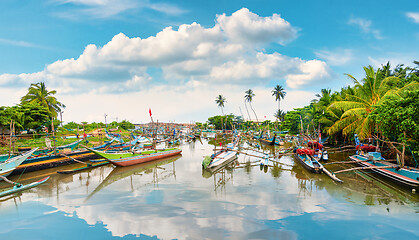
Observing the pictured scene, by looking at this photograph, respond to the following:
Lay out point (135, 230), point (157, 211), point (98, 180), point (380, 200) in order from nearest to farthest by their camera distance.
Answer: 1. point (135, 230)
2. point (157, 211)
3. point (380, 200)
4. point (98, 180)

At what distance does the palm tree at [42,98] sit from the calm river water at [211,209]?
27.3m

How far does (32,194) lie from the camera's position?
12461 mm

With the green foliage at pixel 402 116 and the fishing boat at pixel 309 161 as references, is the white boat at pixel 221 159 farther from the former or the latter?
the green foliage at pixel 402 116

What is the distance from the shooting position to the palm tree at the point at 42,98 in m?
36.8

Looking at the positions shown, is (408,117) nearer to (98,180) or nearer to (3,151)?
(98,180)

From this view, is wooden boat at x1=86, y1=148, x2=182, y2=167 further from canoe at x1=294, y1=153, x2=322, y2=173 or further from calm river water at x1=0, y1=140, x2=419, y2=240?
canoe at x1=294, y1=153, x2=322, y2=173

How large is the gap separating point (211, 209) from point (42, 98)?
1622 inches

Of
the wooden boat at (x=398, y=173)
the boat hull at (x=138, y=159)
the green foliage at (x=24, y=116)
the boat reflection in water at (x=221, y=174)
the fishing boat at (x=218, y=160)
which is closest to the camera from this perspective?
the wooden boat at (x=398, y=173)

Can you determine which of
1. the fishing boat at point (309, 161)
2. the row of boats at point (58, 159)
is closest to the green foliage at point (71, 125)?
the row of boats at point (58, 159)

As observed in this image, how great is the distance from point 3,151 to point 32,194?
13.6m

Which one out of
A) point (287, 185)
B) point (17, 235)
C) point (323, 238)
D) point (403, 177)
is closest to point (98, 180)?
point (17, 235)

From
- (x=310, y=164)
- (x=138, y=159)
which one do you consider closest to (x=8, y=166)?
(x=138, y=159)

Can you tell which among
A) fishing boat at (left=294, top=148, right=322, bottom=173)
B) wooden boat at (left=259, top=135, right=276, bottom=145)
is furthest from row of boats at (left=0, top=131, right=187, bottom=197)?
wooden boat at (left=259, top=135, right=276, bottom=145)

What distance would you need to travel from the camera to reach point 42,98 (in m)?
36.9
